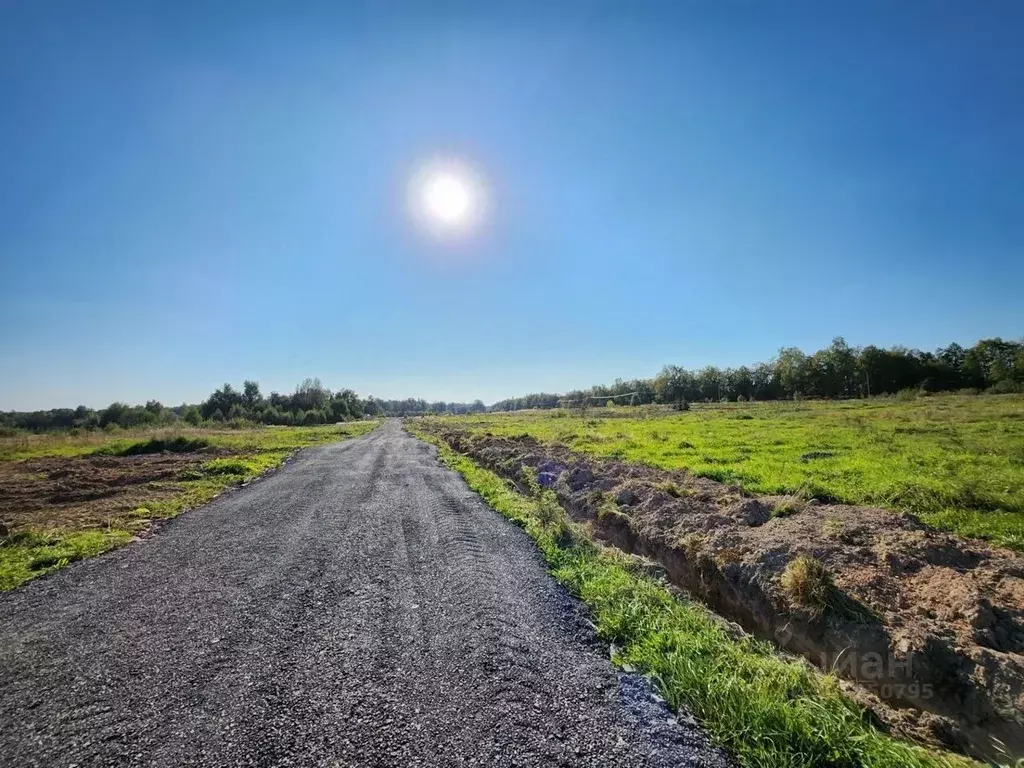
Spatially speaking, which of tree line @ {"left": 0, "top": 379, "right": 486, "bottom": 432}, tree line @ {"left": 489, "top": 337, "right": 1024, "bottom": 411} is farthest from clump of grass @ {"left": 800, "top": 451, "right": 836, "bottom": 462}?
tree line @ {"left": 0, "top": 379, "right": 486, "bottom": 432}

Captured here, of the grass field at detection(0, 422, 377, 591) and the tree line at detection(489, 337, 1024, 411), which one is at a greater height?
the tree line at detection(489, 337, 1024, 411)

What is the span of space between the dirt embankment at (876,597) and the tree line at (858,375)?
253 feet

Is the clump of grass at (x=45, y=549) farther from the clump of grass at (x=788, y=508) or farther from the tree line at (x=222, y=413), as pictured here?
the tree line at (x=222, y=413)

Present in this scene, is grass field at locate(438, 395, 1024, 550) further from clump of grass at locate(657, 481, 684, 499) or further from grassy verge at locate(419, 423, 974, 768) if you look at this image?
grassy verge at locate(419, 423, 974, 768)

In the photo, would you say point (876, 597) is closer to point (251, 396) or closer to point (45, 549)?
point (45, 549)

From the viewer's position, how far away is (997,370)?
77.7 m

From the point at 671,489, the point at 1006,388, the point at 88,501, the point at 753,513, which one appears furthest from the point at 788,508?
the point at 1006,388

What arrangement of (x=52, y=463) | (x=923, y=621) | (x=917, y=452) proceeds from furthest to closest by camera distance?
(x=52, y=463) → (x=917, y=452) → (x=923, y=621)

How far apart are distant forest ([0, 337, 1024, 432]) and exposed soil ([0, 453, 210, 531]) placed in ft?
198

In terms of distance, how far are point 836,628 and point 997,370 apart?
370 feet

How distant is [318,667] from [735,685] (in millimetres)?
4569

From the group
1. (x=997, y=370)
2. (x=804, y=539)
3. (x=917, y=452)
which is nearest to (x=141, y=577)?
(x=804, y=539)

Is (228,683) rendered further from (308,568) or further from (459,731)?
(308,568)

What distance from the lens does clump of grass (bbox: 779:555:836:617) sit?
5.88 metres
